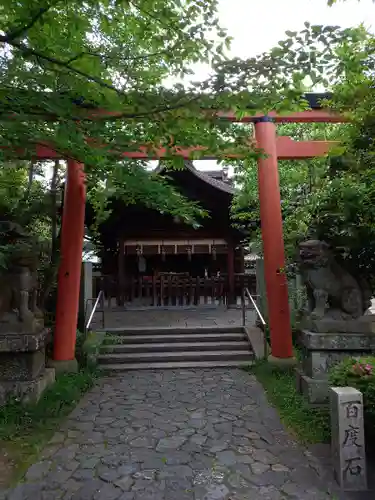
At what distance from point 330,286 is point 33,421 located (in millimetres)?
4627

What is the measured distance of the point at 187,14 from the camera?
11.6 feet

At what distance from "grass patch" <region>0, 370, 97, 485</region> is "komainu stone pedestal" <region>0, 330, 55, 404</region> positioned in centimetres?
15

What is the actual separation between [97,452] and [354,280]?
4.23 metres

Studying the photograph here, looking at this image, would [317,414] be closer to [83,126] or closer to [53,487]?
[53,487]

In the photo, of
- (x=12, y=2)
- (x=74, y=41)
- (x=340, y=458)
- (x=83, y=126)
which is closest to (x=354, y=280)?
(x=340, y=458)

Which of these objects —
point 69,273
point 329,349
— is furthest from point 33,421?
point 329,349

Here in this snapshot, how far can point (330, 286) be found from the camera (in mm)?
5152

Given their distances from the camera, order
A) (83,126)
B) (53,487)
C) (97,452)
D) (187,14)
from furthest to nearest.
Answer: (97,452) → (187,14) → (53,487) → (83,126)

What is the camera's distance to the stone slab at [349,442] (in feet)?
10.3

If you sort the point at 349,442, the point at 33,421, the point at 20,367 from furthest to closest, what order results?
the point at 20,367, the point at 33,421, the point at 349,442

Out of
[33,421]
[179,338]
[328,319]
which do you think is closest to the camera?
[33,421]

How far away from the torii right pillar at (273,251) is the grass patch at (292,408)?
352 millimetres

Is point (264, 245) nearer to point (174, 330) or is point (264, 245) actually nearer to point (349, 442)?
point (174, 330)

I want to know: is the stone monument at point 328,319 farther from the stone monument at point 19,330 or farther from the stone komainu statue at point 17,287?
the stone komainu statue at point 17,287
